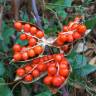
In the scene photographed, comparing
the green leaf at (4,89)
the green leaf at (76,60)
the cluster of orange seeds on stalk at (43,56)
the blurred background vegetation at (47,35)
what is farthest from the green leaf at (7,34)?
the green leaf at (76,60)

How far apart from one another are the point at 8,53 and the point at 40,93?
324 mm

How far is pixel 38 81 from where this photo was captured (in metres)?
1.92

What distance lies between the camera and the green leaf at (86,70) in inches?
79.2

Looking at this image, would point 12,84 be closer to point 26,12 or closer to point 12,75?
point 12,75

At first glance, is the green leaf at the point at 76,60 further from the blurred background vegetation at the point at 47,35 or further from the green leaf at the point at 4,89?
the green leaf at the point at 4,89

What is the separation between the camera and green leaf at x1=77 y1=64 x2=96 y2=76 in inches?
79.2

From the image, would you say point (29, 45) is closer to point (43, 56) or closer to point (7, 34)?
point (43, 56)

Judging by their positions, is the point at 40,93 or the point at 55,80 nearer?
the point at 55,80

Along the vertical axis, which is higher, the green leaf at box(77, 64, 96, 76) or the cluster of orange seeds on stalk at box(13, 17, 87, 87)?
the cluster of orange seeds on stalk at box(13, 17, 87, 87)

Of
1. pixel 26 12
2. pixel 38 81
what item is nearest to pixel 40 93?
pixel 38 81

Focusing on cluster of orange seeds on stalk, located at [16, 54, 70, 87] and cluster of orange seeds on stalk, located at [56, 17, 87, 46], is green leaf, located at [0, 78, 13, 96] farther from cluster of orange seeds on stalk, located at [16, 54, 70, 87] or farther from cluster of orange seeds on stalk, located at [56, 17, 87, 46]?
cluster of orange seeds on stalk, located at [56, 17, 87, 46]

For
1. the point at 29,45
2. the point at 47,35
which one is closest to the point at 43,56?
the point at 29,45

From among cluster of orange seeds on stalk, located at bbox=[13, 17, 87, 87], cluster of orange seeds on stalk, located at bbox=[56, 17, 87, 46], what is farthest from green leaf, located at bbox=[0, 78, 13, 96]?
cluster of orange seeds on stalk, located at bbox=[56, 17, 87, 46]

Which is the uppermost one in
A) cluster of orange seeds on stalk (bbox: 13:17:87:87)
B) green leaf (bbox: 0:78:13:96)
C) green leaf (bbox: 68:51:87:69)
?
cluster of orange seeds on stalk (bbox: 13:17:87:87)
